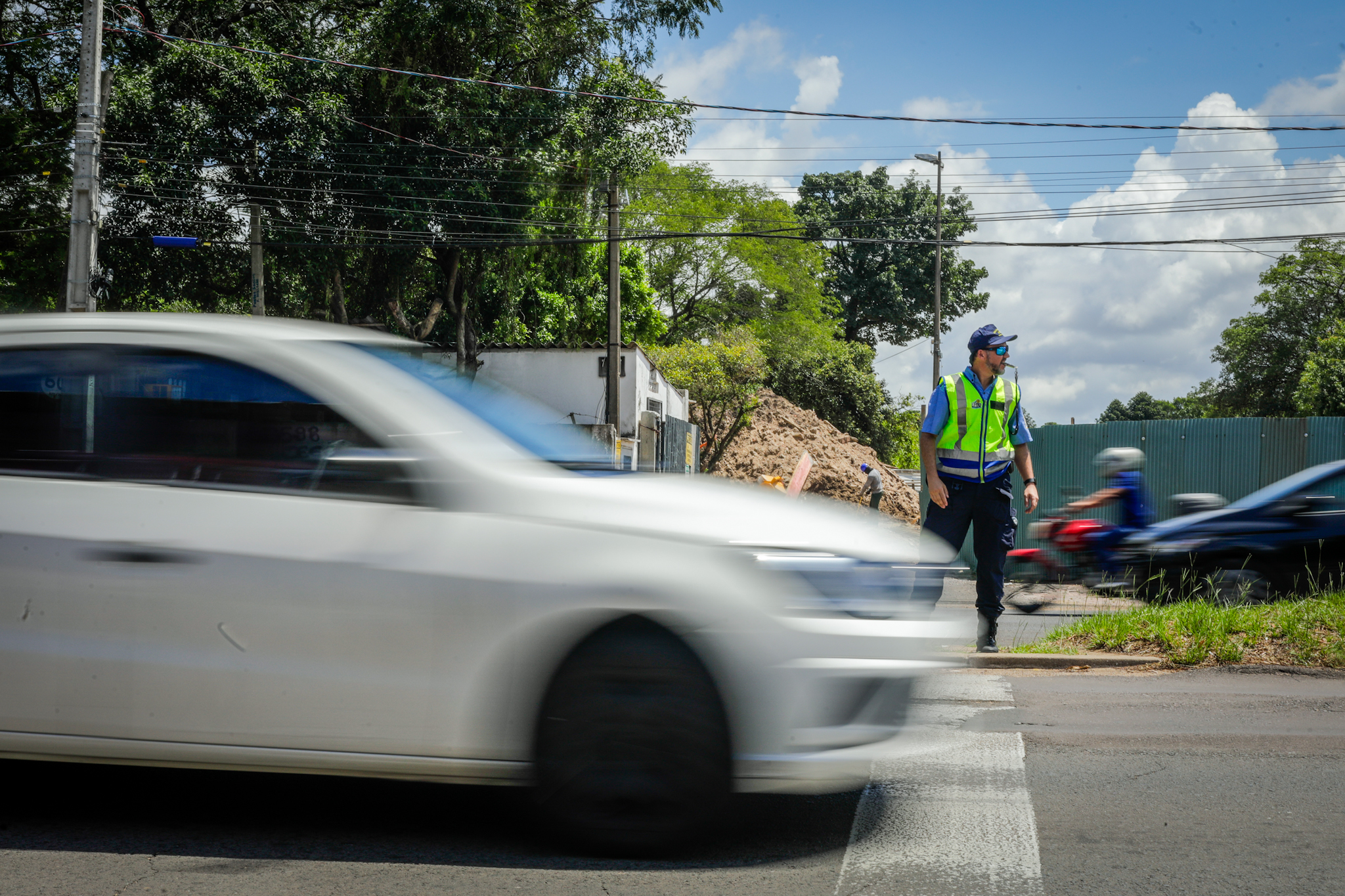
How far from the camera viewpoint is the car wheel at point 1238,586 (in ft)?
→ 27.1

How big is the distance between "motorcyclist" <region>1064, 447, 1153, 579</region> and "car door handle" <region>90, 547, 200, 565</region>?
9.23 m

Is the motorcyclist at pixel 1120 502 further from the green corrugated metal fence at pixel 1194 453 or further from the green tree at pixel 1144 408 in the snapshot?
the green tree at pixel 1144 408

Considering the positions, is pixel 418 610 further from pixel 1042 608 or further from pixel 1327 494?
pixel 1327 494

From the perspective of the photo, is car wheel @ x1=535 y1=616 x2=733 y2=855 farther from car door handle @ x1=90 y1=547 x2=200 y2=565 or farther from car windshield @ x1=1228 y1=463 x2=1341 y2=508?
car windshield @ x1=1228 y1=463 x2=1341 y2=508

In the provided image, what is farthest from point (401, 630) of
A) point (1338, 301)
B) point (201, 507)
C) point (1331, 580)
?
point (1338, 301)

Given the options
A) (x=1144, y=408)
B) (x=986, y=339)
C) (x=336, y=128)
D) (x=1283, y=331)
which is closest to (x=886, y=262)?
(x=1283, y=331)

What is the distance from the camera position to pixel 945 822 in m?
3.45

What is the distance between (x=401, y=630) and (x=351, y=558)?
0.26m

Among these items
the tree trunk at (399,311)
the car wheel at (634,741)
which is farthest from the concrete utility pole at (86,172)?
the car wheel at (634,741)

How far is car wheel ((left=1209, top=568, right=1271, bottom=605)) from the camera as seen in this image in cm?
826

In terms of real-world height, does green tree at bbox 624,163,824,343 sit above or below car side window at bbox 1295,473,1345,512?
above

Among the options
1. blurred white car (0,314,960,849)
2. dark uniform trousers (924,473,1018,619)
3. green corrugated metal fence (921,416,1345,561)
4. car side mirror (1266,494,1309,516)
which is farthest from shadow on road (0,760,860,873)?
green corrugated metal fence (921,416,1345,561)

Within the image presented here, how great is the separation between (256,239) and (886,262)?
130ft

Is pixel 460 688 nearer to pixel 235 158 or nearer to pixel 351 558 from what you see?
pixel 351 558
